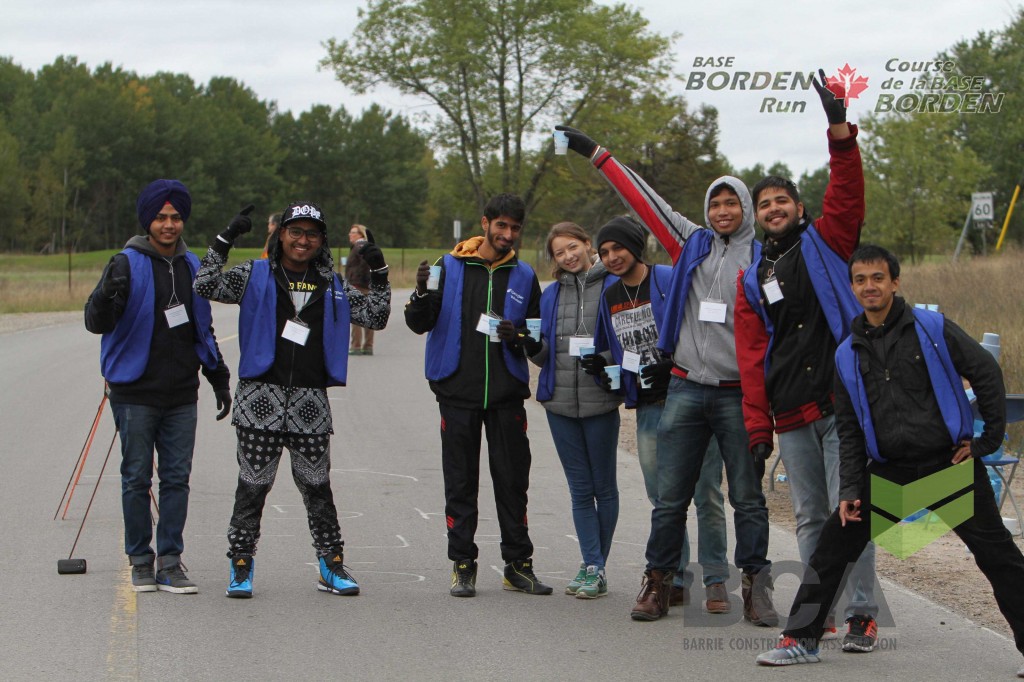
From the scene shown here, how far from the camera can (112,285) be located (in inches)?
255

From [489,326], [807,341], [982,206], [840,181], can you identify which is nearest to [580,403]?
[489,326]

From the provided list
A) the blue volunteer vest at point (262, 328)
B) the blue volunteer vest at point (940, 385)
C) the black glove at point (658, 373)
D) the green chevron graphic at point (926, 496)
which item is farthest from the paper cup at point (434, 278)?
the green chevron graphic at point (926, 496)

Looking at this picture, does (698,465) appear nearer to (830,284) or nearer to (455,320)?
(830,284)

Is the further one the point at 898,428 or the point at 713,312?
the point at 713,312

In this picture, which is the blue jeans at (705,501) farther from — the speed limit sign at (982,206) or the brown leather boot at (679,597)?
the speed limit sign at (982,206)

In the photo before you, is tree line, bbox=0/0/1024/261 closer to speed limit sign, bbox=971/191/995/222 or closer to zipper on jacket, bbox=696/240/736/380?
speed limit sign, bbox=971/191/995/222

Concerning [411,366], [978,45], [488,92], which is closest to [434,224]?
[978,45]

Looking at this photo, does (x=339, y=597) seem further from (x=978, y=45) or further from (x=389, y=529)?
(x=978, y=45)

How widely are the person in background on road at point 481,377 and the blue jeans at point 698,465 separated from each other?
34.0 inches

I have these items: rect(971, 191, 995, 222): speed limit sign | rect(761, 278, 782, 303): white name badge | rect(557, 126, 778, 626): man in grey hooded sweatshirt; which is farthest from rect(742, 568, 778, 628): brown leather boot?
rect(971, 191, 995, 222): speed limit sign

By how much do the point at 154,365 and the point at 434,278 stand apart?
1.52 meters

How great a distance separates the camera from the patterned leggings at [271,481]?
258 inches

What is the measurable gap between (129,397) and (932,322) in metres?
3.97

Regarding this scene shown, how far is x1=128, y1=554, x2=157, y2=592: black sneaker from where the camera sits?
21.8 ft
